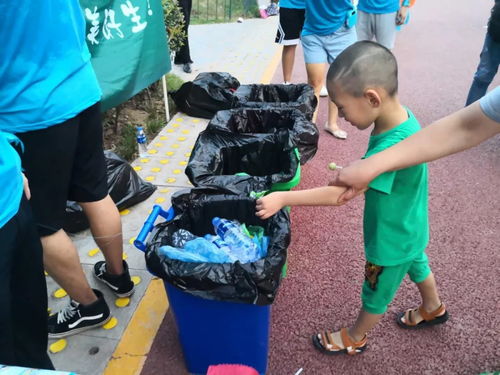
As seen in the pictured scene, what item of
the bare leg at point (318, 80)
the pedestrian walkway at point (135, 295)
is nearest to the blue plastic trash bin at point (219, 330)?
the pedestrian walkway at point (135, 295)

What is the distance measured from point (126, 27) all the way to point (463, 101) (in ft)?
13.7

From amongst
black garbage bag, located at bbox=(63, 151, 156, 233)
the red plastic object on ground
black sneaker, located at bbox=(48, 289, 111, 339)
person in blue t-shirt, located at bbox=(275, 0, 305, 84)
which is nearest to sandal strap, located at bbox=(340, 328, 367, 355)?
the red plastic object on ground

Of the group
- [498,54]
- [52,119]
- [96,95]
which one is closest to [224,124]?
[96,95]

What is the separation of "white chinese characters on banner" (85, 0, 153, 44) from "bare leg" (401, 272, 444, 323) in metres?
2.74

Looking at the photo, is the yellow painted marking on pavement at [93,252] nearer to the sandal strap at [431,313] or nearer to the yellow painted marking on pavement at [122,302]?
the yellow painted marking on pavement at [122,302]

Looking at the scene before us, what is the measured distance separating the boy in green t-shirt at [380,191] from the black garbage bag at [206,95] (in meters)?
2.84

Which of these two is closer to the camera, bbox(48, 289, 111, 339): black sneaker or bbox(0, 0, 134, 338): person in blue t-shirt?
bbox(0, 0, 134, 338): person in blue t-shirt

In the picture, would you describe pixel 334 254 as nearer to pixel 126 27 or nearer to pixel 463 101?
pixel 126 27

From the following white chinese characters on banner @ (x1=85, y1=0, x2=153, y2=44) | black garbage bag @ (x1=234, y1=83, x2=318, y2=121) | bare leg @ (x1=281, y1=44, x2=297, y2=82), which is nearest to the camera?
white chinese characters on banner @ (x1=85, y1=0, x2=153, y2=44)

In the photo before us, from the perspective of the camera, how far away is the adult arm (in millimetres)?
1295

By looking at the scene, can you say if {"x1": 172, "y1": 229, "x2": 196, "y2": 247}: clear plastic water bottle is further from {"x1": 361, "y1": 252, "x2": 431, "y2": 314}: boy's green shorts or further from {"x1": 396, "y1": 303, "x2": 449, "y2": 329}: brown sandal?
{"x1": 396, "y1": 303, "x2": 449, "y2": 329}: brown sandal

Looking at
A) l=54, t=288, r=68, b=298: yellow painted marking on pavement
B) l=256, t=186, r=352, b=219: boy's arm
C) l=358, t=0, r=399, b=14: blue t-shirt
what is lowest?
l=54, t=288, r=68, b=298: yellow painted marking on pavement

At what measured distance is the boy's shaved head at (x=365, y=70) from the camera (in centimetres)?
145

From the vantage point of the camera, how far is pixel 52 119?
1556mm
